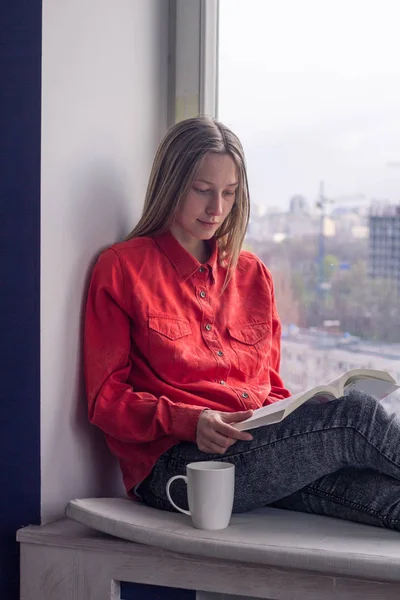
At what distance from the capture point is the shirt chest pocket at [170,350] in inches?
55.3

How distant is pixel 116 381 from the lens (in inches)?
54.4

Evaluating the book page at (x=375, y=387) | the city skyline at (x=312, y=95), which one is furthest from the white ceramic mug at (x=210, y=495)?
the city skyline at (x=312, y=95)

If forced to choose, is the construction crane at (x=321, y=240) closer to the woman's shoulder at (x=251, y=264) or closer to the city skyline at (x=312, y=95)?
the city skyline at (x=312, y=95)

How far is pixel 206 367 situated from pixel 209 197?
1.03 ft

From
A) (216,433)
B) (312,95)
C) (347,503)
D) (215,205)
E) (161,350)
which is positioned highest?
(312,95)

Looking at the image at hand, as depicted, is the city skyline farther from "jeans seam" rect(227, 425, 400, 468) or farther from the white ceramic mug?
the white ceramic mug

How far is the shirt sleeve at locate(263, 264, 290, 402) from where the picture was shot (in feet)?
5.24

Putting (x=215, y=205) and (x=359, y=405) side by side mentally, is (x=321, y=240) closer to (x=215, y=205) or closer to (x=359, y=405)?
(x=215, y=205)

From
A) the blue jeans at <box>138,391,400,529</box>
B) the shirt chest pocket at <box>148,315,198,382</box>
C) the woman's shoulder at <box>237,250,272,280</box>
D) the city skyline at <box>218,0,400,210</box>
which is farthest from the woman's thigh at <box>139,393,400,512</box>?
the city skyline at <box>218,0,400,210</box>

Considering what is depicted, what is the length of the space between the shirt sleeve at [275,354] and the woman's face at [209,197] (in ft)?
0.63

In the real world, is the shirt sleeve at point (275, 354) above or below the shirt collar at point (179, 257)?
below

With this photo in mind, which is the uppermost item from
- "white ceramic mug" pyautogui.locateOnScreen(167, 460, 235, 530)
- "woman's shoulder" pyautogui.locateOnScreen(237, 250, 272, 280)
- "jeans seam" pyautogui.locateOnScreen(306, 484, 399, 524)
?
"woman's shoulder" pyautogui.locateOnScreen(237, 250, 272, 280)

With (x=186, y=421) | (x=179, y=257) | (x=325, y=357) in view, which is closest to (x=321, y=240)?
(x=325, y=357)

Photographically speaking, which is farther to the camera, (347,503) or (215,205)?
(215,205)
